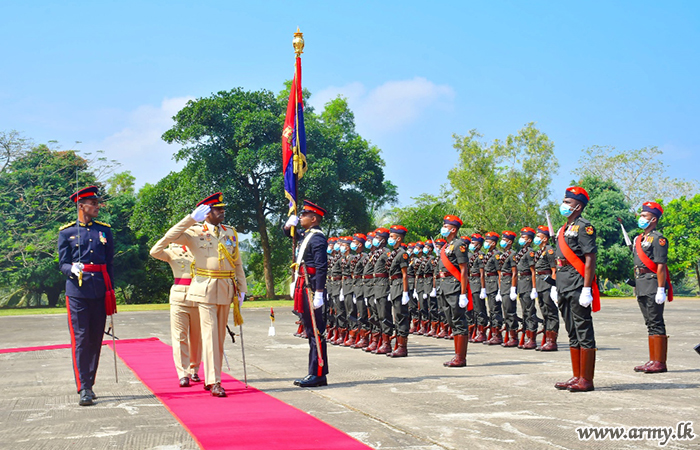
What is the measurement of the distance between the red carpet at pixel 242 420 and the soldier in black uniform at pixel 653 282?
187 inches

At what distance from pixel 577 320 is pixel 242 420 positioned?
3619mm

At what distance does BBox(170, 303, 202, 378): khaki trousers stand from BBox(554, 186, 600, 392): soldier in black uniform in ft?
13.3

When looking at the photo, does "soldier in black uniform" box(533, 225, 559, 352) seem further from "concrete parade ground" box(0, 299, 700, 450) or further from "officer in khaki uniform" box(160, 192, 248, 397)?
"officer in khaki uniform" box(160, 192, 248, 397)

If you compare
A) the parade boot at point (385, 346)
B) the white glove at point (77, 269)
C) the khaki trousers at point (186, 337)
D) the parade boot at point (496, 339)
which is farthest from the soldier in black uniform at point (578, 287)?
the parade boot at point (496, 339)

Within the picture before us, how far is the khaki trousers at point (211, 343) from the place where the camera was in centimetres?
713

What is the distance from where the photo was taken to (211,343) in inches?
282

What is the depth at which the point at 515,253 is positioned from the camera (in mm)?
12734

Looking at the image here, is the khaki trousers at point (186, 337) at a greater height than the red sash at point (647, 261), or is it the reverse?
the red sash at point (647, 261)

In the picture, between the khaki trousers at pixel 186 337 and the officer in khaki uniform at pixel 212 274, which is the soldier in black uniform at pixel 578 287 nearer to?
the officer in khaki uniform at pixel 212 274

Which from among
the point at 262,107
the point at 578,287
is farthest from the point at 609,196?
the point at 578,287

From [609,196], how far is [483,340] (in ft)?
94.5

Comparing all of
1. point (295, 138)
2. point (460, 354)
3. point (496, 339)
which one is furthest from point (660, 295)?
point (295, 138)

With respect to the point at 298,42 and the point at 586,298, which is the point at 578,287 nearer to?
the point at 586,298

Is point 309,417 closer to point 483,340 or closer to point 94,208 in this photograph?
point 94,208
